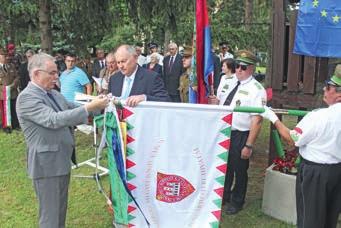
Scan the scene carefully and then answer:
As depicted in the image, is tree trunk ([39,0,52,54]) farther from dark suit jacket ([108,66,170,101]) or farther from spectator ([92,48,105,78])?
dark suit jacket ([108,66,170,101])

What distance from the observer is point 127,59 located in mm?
3768

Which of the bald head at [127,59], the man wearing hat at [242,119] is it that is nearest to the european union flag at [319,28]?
the man wearing hat at [242,119]

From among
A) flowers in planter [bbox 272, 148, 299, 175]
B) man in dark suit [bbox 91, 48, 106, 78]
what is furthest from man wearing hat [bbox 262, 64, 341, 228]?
man in dark suit [bbox 91, 48, 106, 78]

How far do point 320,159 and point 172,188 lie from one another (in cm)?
125

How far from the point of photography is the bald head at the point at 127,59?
3748 millimetres

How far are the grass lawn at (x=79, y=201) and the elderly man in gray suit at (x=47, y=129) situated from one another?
47.1 inches

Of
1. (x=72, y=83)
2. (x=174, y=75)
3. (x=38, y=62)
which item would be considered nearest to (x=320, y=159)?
(x=38, y=62)

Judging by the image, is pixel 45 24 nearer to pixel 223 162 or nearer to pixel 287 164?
pixel 287 164

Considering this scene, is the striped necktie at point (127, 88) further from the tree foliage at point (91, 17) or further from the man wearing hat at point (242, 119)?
the tree foliage at point (91, 17)

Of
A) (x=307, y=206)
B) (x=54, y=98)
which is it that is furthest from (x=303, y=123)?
(x=54, y=98)

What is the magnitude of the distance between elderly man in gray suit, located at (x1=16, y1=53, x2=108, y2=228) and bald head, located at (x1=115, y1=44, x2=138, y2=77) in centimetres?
59

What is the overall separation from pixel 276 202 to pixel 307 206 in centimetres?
127

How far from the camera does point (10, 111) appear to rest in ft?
29.5

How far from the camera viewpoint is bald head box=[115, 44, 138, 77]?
3748 mm
